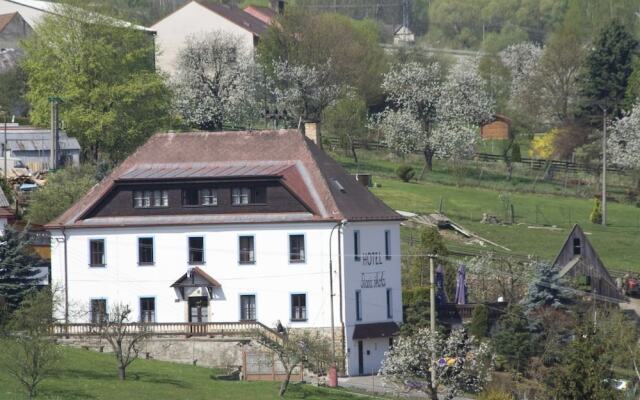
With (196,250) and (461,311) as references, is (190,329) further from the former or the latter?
(461,311)

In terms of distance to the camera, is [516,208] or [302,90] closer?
[516,208]

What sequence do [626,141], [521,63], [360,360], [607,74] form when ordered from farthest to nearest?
[521,63] < [607,74] < [626,141] < [360,360]

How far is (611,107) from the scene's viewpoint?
138 m

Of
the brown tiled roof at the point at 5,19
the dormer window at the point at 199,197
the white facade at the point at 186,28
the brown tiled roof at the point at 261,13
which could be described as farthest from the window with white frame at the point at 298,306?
the brown tiled roof at the point at 261,13

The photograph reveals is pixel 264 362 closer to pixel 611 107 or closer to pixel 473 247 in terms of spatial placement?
pixel 473 247

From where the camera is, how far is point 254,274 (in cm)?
→ 7562

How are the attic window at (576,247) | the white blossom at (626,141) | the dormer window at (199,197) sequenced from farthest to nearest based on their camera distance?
the white blossom at (626,141)
the attic window at (576,247)
the dormer window at (199,197)

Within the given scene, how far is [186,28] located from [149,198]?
2713 inches

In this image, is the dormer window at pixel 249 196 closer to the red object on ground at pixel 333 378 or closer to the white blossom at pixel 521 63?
the red object on ground at pixel 333 378

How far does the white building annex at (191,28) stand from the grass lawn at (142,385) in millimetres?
74598

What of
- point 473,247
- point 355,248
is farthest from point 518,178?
point 355,248

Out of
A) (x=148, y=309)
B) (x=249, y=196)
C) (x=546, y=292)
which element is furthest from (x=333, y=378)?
(x=546, y=292)

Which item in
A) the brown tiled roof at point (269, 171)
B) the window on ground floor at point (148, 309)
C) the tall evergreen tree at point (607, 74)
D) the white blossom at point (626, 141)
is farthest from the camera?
the tall evergreen tree at point (607, 74)

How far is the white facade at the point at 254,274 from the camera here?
75.1m
